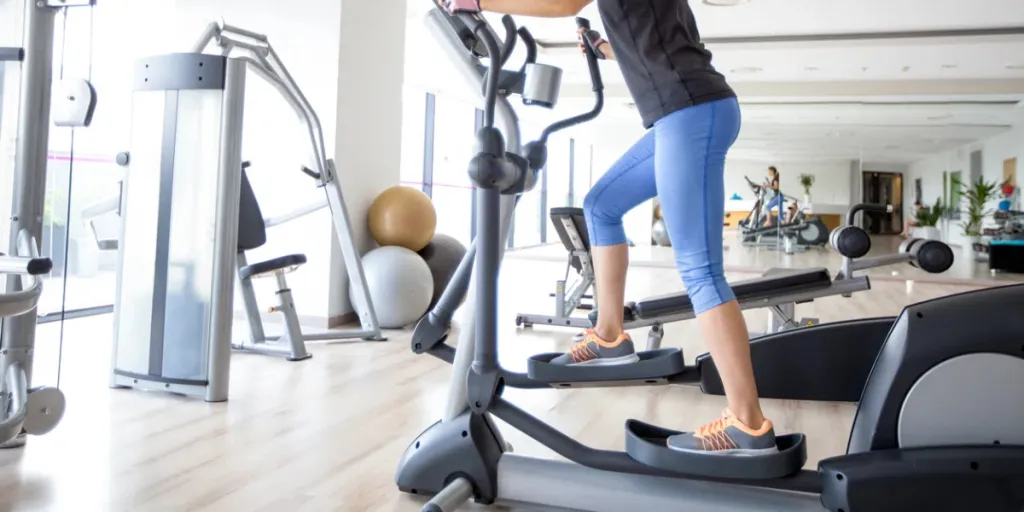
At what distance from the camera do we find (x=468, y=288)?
1646mm

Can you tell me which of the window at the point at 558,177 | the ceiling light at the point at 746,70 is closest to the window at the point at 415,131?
the ceiling light at the point at 746,70

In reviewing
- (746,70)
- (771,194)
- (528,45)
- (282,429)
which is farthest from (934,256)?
(771,194)

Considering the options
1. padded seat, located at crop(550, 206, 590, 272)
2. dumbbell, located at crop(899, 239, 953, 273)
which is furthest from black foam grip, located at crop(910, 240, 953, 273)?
padded seat, located at crop(550, 206, 590, 272)

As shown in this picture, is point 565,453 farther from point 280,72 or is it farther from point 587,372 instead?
point 280,72

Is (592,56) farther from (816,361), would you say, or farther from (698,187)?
(816,361)

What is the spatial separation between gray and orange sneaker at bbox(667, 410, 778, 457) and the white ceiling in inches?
199

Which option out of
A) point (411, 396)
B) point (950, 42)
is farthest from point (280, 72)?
point (950, 42)

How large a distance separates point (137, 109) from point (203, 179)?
1.27 feet

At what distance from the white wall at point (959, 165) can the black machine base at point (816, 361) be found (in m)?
11.5

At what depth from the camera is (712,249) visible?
137 centimetres

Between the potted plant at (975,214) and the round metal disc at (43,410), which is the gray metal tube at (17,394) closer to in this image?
the round metal disc at (43,410)

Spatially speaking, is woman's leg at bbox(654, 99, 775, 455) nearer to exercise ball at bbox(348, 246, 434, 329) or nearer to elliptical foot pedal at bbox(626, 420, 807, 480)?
elliptical foot pedal at bbox(626, 420, 807, 480)

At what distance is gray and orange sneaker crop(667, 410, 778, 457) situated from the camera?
1332 millimetres

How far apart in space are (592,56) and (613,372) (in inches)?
27.1
